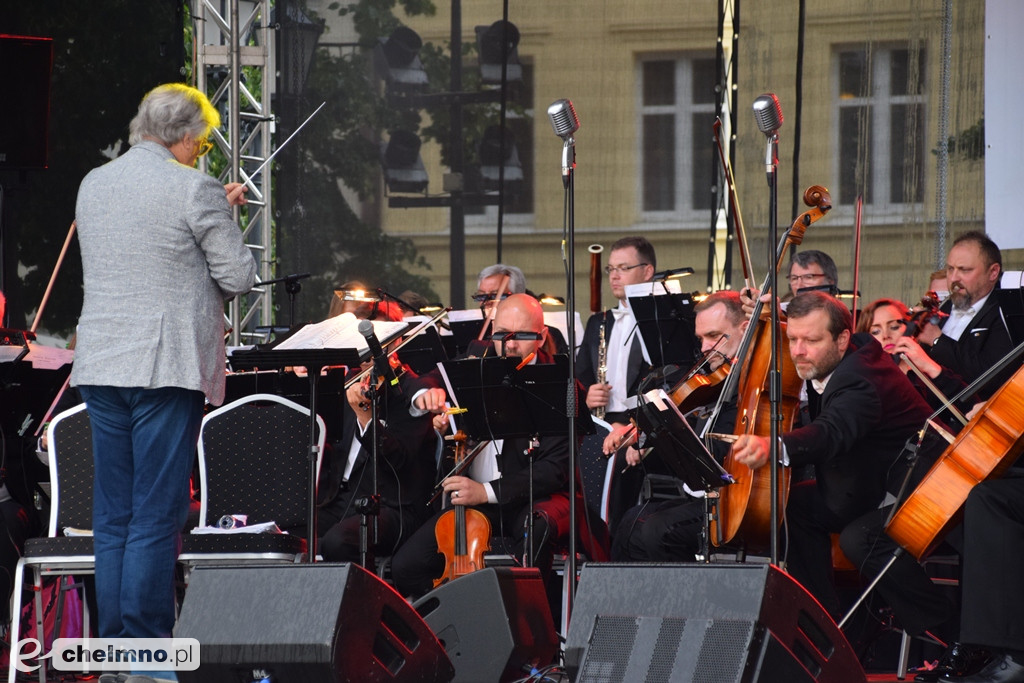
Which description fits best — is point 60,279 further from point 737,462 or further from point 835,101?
point 737,462

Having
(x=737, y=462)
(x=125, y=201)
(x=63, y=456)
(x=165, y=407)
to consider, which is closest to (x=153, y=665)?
(x=165, y=407)

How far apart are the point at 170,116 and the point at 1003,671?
2946 millimetres

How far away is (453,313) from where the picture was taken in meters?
6.68

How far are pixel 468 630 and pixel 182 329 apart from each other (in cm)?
128

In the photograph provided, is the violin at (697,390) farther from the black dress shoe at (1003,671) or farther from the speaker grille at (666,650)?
the speaker grille at (666,650)

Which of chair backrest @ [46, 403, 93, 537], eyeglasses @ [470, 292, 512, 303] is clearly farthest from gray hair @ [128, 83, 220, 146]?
eyeglasses @ [470, 292, 512, 303]

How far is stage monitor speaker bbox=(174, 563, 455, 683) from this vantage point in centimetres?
332

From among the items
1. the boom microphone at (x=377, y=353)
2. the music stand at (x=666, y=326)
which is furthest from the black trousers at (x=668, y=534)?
the boom microphone at (x=377, y=353)

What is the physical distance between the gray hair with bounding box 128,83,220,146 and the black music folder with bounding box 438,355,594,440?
1.33 m

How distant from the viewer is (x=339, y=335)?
168 inches

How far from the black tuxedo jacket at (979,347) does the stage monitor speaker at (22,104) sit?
430 centimetres

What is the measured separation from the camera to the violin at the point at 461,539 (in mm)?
4871

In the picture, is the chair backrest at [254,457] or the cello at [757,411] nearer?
the cello at [757,411]

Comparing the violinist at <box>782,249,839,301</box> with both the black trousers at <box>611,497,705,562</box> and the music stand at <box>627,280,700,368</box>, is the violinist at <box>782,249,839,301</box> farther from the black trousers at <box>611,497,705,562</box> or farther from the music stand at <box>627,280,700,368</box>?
the black trousers at <box>611,497,705,562</box>
